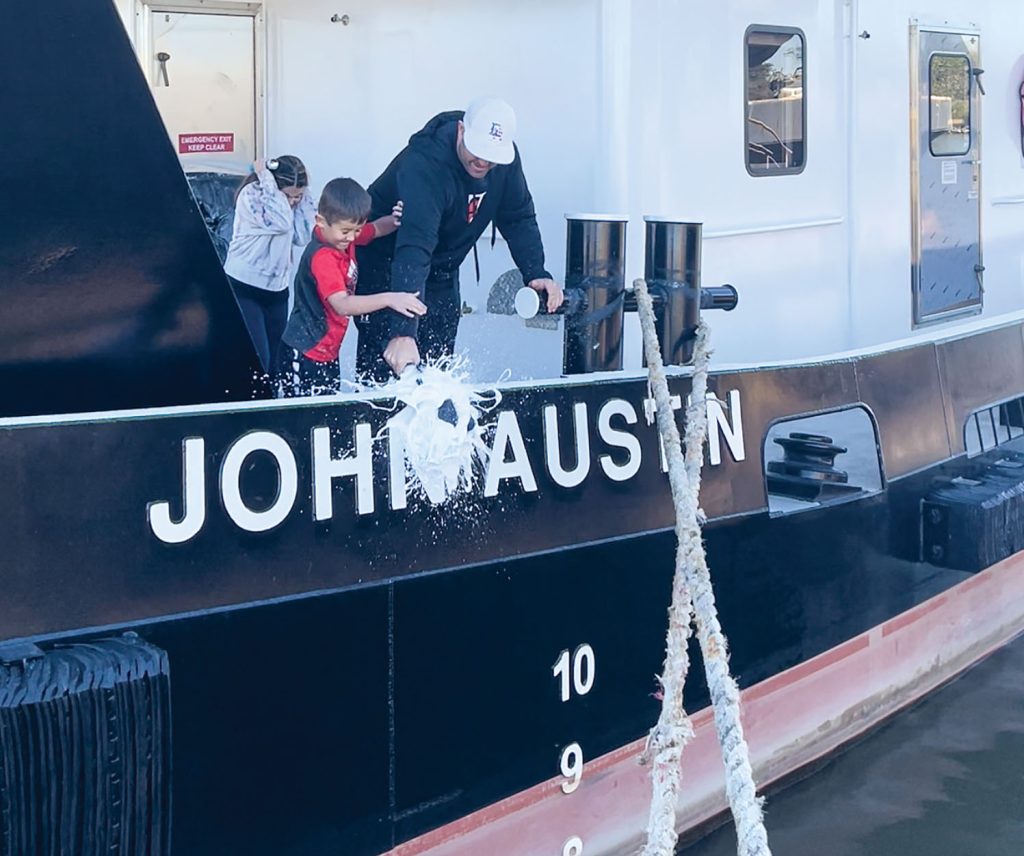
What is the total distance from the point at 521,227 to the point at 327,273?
2.36ft

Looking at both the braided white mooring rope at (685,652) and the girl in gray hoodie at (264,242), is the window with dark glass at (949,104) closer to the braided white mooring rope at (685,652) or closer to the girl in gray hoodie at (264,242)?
the braided white mooring rope at (685,652)

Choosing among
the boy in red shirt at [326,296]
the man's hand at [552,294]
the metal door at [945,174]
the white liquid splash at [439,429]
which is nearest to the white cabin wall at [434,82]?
the man's hand at [552,294]

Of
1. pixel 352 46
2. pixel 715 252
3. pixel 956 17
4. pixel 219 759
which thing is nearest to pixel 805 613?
pixel 715 252

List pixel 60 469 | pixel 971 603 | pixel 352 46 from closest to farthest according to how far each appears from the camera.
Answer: pixel 60 469, pixel 352 46, pixel 971 603

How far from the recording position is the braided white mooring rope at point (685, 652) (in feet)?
10.00

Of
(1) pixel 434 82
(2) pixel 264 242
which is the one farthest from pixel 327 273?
(1) pixel 434 82

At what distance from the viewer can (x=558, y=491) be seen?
3.52 meters

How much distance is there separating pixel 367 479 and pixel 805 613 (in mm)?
1899

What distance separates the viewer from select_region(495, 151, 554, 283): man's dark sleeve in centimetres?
401

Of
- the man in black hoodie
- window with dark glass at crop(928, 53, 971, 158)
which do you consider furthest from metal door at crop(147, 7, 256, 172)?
window with dark glass at crop(928, 53, 971, 158)

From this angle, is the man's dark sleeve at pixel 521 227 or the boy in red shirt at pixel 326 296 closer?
the boy in red shirt at pixel 326 296

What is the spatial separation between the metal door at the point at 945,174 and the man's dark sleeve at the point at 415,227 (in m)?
2.76

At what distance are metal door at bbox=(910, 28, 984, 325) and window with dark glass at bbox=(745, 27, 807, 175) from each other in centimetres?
87

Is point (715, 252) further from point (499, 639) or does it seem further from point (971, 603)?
point (971, 603)
